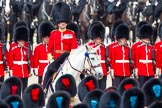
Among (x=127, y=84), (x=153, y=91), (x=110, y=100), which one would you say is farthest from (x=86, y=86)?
(x=110, y=100)

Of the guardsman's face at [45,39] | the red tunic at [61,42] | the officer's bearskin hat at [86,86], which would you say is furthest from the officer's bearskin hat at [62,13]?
the officer's bearskin hat at [86,86]

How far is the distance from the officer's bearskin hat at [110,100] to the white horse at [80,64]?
51.9 inches

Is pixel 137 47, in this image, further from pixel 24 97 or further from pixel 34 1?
pixel 34 1

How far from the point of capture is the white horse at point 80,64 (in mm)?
9484

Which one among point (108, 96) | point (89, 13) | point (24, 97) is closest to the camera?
point (108, 96)

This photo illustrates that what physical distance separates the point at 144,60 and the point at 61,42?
1.46 meters

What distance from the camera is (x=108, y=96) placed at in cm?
815

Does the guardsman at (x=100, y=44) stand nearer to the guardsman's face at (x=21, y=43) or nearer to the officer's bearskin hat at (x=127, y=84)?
the guardsman's face at (x=21, y=43)

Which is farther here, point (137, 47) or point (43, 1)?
point (43, 1)

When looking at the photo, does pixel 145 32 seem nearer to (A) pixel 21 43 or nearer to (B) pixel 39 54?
(B) pixel 39 54

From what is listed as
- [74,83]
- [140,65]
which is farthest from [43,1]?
[74,83]

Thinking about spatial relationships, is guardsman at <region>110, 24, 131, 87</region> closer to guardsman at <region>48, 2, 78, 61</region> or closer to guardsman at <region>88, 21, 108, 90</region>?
guardsman at <region>88, 21, 108, 90</region>

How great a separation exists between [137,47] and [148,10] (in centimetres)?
750

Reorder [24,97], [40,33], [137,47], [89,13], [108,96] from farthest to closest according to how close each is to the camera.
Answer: [89,13] < [40,33] < [137,47] < [24,97] < [108,96]
